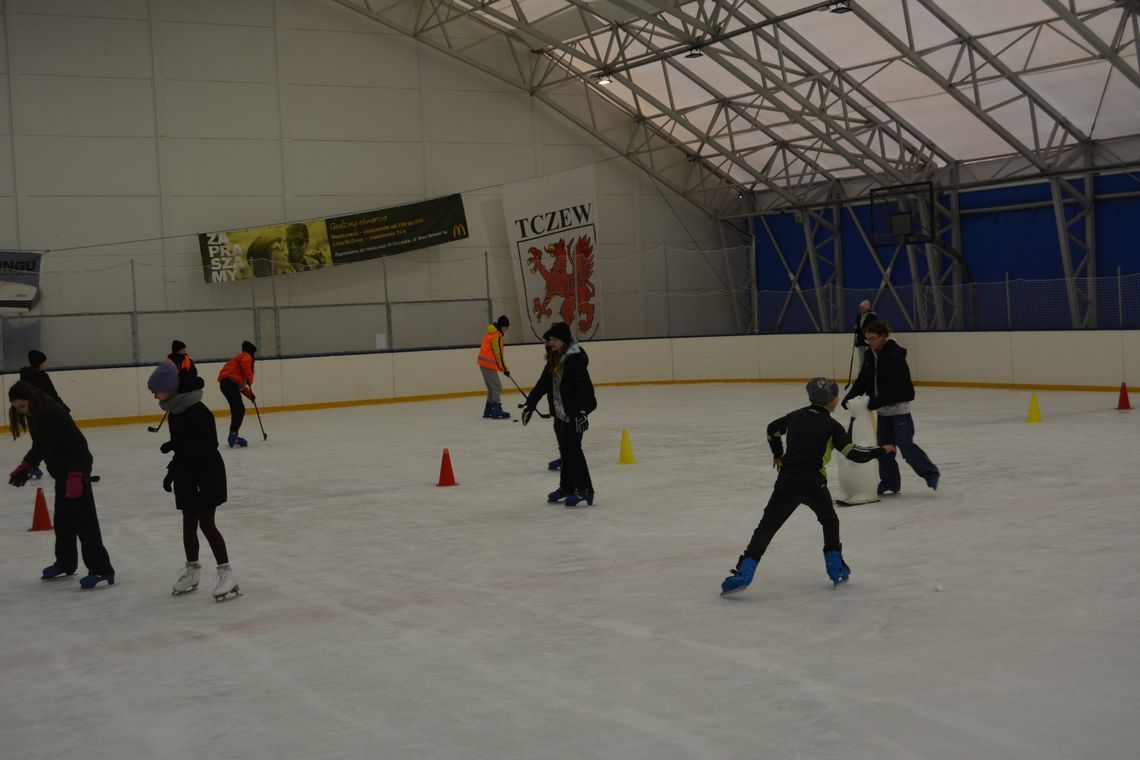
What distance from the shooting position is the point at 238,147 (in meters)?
24.3

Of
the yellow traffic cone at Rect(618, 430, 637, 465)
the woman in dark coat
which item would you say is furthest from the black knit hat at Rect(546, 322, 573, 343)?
the yellow traffic cone at Rect(618, 430, 637, 465)

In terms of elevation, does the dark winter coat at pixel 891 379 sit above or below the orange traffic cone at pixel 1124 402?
above

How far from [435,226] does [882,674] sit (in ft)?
72.0

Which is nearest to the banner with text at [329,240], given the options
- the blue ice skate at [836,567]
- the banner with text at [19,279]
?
the banner with text at [19,279]

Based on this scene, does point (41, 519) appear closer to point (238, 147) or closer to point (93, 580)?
point (93, 580)

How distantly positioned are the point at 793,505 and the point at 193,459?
3352 mm

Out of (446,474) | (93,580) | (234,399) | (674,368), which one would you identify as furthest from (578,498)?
(674,368)

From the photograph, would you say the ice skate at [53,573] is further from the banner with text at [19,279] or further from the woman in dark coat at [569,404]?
the banner with text at [19,279]

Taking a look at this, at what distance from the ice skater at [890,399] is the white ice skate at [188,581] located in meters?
4.94

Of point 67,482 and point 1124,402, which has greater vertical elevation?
point 67,482

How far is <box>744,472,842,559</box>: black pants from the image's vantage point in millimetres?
6512

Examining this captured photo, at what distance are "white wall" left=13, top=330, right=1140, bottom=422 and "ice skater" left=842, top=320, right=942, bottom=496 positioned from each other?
11530 mm

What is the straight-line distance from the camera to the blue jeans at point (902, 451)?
9578mm

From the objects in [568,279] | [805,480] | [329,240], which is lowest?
[805,480]
